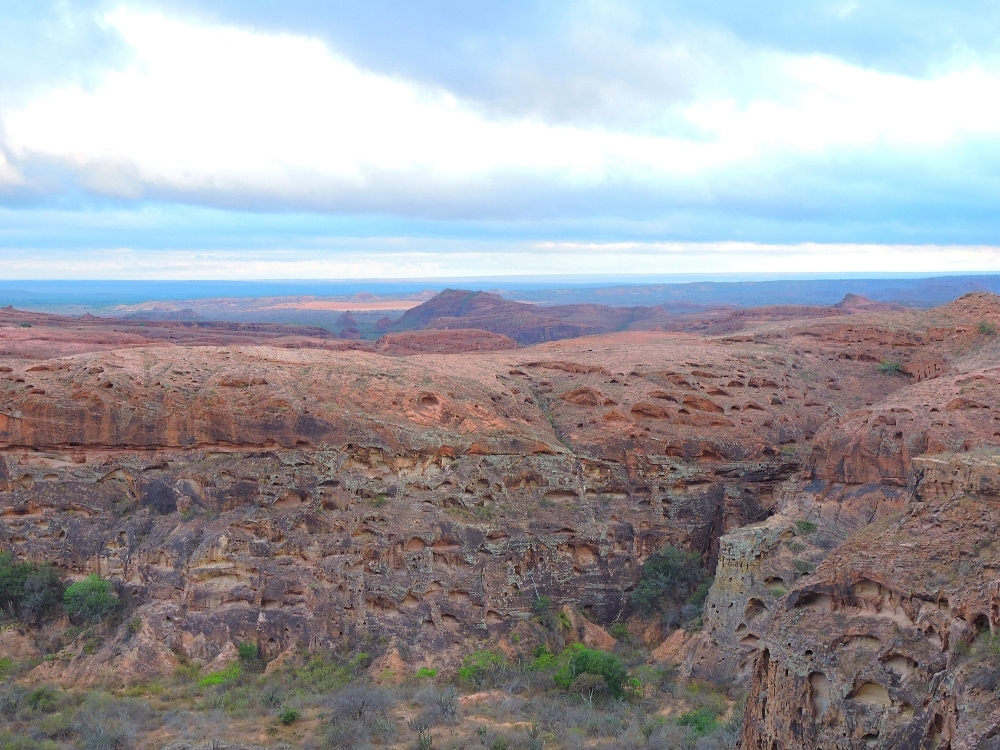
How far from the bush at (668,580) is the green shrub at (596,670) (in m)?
4.91

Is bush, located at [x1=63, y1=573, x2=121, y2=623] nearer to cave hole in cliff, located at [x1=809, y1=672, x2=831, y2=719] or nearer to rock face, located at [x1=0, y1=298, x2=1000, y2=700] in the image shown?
rock face, located at [x1=0, y1=298, x2=1000, y2=700]

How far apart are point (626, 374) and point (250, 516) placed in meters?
14.9

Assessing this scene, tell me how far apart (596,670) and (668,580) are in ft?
22.8

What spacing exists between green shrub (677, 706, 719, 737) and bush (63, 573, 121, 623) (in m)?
17.1

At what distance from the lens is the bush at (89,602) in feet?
89.3

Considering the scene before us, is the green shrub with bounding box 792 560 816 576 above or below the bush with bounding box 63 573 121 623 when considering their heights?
above

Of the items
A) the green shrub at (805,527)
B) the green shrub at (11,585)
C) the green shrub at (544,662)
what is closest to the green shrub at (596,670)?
the green shrub at (544,662)

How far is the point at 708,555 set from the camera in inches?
1230

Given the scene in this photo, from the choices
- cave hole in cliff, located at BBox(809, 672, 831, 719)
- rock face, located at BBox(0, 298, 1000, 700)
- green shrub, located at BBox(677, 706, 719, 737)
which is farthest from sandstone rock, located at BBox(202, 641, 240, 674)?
cave hole in cliff, located at BBox(809, 672, 831, 719)

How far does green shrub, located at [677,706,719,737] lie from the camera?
65.3 ft

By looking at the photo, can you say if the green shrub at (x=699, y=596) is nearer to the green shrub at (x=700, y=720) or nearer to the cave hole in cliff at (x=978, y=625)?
the green shrub at (x=700, y=720)

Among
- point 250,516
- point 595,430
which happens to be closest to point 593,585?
point 595,430

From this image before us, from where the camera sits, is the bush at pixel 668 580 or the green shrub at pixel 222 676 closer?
the green shrub at pixel 222 676

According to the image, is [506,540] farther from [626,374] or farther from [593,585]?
[626,374]
